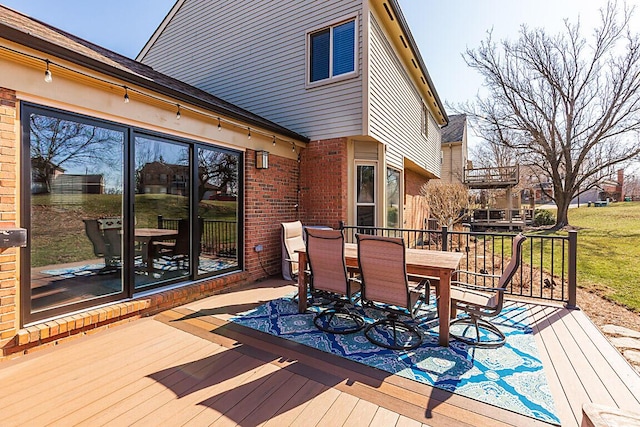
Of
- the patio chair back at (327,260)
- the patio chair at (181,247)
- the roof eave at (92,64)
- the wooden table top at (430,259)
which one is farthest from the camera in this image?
the patio chair at (181,247)

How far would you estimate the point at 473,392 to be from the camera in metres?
2.44

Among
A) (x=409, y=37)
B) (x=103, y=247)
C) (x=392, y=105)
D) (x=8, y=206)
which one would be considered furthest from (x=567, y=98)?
(x=8, y=206)

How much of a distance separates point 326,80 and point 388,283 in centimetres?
509

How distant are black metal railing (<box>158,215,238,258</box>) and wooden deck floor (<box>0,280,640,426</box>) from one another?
1672mm

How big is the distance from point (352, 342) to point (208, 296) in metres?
2.71

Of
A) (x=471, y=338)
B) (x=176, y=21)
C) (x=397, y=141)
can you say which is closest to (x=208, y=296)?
(x=471, y=338)

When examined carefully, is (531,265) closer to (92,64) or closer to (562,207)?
(92,64)

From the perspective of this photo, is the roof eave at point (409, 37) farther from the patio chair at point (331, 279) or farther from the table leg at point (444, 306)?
the table leg at point (444, 306)

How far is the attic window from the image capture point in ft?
21.1

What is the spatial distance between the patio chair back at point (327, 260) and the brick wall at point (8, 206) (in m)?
2.98

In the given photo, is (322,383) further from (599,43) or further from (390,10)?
(599,43)

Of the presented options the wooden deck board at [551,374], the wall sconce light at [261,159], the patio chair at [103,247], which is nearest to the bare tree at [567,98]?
the wall sconce light at [261,159]

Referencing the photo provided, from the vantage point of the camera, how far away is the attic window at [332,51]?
6434mm

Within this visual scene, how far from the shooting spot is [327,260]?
145 inches
